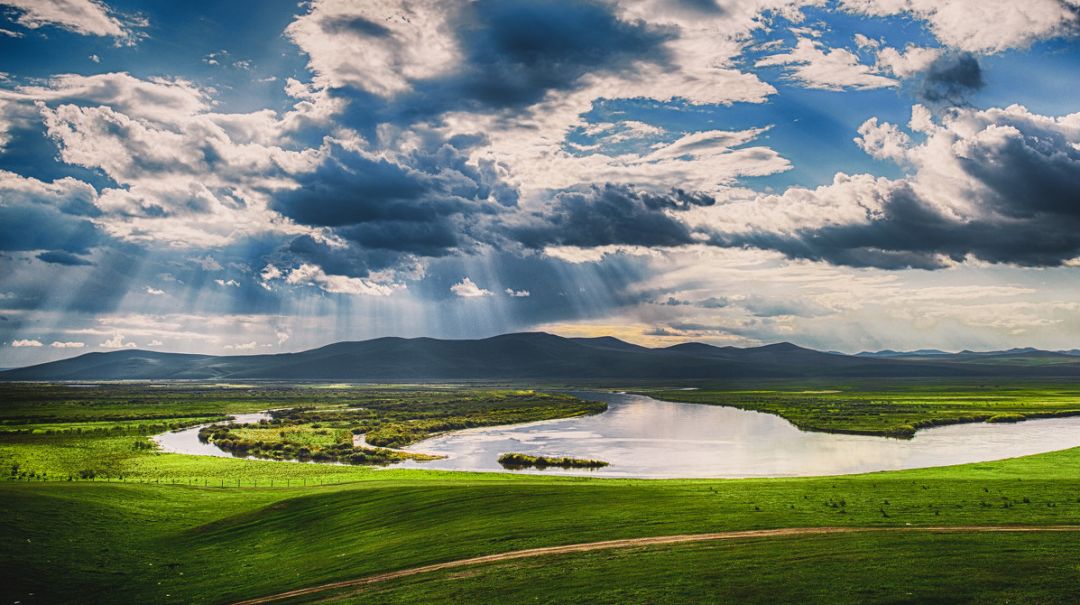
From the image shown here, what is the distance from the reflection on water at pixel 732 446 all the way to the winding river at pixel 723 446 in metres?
0.11

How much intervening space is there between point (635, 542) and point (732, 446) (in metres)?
65.2

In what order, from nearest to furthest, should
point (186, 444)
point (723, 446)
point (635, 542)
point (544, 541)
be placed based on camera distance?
point (635, 542), point (544, 541), point (723, 446), point (186, 444)

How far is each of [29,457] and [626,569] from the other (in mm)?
79842

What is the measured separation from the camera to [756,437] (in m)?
98.4

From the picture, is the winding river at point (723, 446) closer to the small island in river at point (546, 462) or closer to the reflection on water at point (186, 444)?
the reflection on water at point (186, 444)

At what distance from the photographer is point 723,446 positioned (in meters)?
88.6

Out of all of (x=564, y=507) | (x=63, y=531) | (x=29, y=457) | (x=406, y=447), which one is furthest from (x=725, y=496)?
(x=29, y=457)

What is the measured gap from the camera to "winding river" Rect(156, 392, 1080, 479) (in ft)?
228

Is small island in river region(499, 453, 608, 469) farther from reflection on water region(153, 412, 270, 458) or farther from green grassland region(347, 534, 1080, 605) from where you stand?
green grassland region(347, 534, 1080, 605)

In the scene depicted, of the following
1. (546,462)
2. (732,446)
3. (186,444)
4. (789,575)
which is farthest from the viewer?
(186,444)

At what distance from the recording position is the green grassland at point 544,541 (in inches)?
820

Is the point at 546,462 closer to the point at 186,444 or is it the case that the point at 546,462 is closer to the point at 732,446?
the point at 732,446

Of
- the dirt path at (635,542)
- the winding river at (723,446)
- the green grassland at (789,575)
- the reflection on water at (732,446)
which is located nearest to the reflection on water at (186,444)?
the winding river at (723,446)

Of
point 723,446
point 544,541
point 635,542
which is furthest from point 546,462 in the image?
point 635,542
